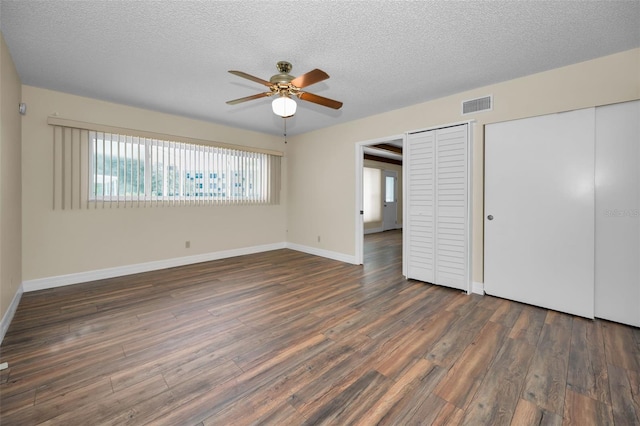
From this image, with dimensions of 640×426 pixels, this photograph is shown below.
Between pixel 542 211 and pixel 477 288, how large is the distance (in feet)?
3.83

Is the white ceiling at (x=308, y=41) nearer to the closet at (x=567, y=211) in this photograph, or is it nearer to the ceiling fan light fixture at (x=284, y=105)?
the ceiling fan light fixture at (x=284, y=105)

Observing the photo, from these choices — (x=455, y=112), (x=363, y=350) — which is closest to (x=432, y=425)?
(x=363, y=350)

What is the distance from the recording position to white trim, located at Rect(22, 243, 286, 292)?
3486 millimetres

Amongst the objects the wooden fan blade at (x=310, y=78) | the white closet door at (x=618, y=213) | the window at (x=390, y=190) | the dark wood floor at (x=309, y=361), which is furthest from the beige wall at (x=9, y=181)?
the window at (x=390, y=190)

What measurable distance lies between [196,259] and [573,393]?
197 inches

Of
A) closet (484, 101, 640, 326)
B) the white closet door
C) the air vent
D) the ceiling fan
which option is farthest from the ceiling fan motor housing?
the white closet door

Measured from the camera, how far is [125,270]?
412 centimetres

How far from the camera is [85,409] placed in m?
1.52

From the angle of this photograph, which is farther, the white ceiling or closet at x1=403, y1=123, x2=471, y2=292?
closet at x1=403, y1=123, x2=471, y2=292

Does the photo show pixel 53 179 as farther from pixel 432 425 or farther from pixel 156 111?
pixel 432 425

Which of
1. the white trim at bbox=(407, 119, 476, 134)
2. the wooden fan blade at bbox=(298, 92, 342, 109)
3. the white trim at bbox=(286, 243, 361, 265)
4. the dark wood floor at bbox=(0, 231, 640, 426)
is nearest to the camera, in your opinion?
the dark wood floor at bbox=(0, 231, 640, 426)

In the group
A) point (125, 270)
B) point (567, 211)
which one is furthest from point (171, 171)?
point (567, 211)

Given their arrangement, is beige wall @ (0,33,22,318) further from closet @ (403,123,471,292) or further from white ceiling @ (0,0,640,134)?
closet @ (403,123,471,292)

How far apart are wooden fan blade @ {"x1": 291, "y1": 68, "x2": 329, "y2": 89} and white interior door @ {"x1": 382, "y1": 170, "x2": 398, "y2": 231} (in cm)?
759
